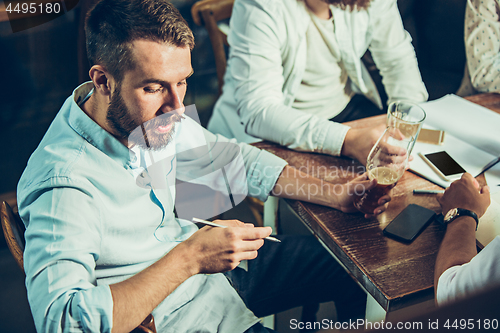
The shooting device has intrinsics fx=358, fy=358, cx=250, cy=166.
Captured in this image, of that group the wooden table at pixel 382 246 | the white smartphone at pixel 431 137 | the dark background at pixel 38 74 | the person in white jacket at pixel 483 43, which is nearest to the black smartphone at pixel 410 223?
the wooden table at pixel 382 246

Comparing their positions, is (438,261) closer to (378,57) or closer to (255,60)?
(255,60)

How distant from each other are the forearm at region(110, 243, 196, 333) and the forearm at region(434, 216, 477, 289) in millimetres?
528

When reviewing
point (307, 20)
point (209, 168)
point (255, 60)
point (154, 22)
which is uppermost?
point (154, 22)

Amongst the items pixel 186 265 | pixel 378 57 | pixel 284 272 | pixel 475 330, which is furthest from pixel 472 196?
pixel 378 57

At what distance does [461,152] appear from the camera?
3.73 feet

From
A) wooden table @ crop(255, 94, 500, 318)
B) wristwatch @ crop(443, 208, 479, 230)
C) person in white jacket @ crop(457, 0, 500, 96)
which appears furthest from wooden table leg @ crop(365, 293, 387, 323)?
person in white jacket @ crop(457, 0, 500, 96)

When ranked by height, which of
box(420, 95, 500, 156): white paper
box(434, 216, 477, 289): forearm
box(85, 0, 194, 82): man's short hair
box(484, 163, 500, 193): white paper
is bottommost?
box(484, 163, 500, 193): white paper

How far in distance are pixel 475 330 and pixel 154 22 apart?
790 mm

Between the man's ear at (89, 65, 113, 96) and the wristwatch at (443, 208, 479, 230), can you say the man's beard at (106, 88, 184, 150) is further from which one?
the wristwatch at (443, 208, 479, 230)

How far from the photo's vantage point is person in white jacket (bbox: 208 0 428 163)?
120cm

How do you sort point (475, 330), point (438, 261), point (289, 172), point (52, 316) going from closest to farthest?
point (475, 330) → point (52, 316) → point (438, 261) → point (289, 172)

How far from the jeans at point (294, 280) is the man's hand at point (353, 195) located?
0.33 meters

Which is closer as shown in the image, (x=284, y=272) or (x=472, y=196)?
(x=472, y=196)

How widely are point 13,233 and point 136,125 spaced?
34 centimetres
